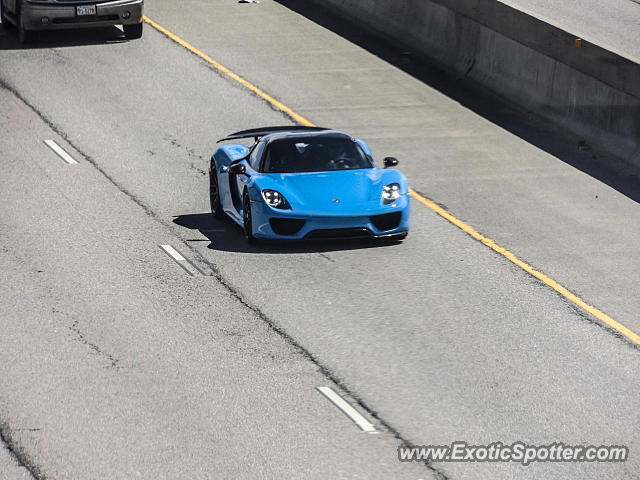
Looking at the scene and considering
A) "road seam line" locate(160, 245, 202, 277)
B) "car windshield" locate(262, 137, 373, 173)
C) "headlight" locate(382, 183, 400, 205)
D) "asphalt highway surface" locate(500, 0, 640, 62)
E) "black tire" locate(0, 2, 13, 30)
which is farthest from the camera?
"black tire" locate(0, 2, 13, 30)

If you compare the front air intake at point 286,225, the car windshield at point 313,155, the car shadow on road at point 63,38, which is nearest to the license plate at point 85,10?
the car shadow on road at point 63,38

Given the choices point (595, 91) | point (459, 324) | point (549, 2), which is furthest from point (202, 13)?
point (459, 324)

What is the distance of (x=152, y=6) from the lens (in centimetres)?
3152

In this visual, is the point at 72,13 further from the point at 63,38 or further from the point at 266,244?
the point at 266,244

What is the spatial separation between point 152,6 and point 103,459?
2228 centimetres

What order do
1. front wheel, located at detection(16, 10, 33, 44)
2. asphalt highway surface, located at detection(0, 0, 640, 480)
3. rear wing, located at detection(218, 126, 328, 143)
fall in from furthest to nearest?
front wheel, located at detection(16, 10, 33, 44), rear wing, located at detection(218, 126, 328, 143), asphalt highway surface, located at detection(0, 0, 640, 480)

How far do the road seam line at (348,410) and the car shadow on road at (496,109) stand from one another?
8.59m

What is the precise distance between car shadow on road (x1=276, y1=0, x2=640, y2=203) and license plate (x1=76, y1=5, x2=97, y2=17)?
16.1ft

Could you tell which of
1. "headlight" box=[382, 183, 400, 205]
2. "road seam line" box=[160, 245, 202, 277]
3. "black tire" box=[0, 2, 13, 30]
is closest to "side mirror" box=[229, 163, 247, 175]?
"road seam line" box=[160, 245, 202, 277]

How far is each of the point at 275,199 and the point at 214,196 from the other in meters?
1.87

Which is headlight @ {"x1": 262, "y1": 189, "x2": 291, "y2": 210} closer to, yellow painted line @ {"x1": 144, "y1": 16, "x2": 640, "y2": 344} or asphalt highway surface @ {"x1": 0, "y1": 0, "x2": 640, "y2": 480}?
asphalt highway surface @ {"x1": 0, "y1": 0, "x2": 640, "y2": 480}

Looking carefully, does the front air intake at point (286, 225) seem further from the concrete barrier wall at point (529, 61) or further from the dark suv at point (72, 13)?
the dark suv at point (72, 13)

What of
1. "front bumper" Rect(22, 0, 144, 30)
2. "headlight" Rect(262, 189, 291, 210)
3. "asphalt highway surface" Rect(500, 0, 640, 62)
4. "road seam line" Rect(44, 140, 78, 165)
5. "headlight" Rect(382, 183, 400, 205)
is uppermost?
"headlight" Rect(382, 183, 400, 205)

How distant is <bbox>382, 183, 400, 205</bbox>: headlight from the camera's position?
1638 centimetres
